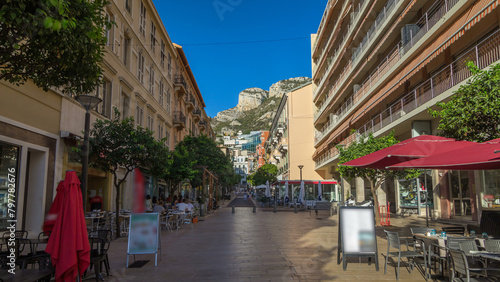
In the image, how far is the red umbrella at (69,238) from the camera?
5.19m

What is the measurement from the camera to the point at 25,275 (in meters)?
4.88

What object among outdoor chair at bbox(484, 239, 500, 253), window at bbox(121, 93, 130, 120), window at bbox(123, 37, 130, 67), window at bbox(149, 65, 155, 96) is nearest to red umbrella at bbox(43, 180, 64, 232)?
outdoor chair at bbox(484, 239, 500, 253)

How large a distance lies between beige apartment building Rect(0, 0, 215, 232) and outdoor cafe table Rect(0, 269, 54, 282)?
6462mm

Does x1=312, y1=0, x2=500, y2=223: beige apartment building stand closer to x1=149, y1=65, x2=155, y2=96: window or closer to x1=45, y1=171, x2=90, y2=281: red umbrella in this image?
x1=45, y1=171, x2=90, y2=281: red umbrella

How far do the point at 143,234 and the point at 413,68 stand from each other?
1553 centimetres

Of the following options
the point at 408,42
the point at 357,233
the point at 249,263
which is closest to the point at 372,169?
the point at 408,42

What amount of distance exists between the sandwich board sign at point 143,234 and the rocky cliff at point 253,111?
471 feet

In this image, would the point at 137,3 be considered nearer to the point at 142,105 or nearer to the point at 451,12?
the point at 142,105

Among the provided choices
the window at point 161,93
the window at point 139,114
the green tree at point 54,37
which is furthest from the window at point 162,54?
the green tree at point 54,37

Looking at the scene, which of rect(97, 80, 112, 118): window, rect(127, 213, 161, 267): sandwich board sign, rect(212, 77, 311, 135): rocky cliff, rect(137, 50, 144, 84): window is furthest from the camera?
rect(212, 77, 311, 135): rocky cliff

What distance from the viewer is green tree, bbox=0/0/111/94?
13.8 feet

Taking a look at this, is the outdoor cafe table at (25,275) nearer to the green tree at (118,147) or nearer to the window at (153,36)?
the green tree at (118,147)

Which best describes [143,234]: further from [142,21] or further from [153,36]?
[153,36]

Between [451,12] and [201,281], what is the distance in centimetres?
1503
